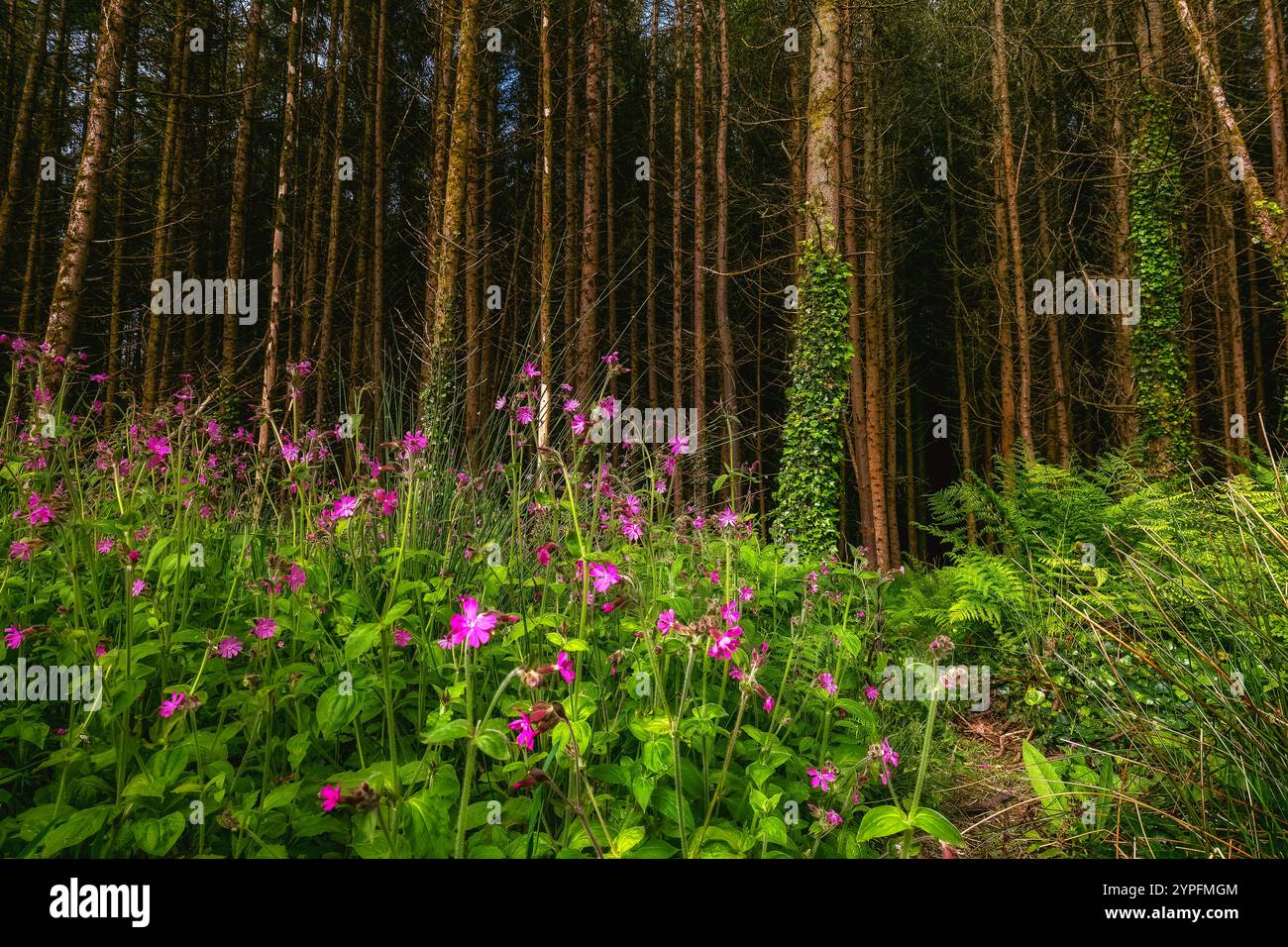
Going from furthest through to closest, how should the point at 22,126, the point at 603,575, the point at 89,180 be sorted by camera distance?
the point at 22,126
the point at 89,180
the point at 603,575

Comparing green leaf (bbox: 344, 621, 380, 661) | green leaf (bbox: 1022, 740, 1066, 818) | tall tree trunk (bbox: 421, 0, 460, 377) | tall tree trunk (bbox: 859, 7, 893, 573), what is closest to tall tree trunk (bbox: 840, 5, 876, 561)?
tall tree trunk (bbox: 859, 7, 893, 573)

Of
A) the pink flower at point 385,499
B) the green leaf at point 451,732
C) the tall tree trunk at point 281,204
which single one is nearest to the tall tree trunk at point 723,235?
the tall tree trunk at point 281,204

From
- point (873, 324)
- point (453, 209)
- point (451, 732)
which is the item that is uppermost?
point (873, 324)

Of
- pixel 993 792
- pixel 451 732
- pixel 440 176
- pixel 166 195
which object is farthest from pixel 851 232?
pixel 166 195

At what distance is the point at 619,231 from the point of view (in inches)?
714

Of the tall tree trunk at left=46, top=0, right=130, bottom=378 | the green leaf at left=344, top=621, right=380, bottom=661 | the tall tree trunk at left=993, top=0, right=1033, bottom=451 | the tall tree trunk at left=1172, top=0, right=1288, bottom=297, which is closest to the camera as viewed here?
the green leaf at left=344, top=621, right=380, bottom=661

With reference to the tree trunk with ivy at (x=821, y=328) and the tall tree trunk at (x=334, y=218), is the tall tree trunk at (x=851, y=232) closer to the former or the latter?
the tree trunk with ivy at (x=821, y=328)

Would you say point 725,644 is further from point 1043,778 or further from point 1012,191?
point 1012,191

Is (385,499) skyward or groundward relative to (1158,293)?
groundward

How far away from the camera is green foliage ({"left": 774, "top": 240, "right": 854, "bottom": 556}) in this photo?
7461mm

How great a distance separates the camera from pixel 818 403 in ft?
24.9

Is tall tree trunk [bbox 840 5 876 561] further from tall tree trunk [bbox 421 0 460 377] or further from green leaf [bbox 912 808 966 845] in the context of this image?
green leaf [bbox 912 808 966 845]
